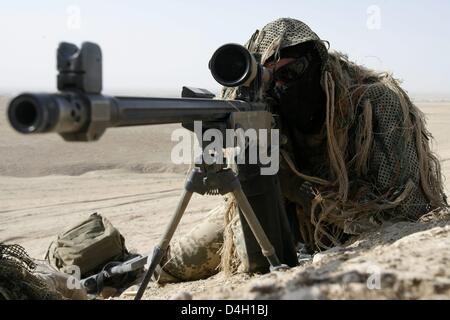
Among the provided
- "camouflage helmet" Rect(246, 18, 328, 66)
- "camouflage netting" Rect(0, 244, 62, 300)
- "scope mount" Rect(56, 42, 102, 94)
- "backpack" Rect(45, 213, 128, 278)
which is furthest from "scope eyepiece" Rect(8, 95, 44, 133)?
"backpack" Rect(45, 213, 128, 278)

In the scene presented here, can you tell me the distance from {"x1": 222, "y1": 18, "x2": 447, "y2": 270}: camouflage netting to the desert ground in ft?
0.67

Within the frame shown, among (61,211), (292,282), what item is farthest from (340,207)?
(61,211)

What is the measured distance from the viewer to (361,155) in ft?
10.8

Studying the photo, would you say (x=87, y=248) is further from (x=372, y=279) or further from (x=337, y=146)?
(x=372, y=279)

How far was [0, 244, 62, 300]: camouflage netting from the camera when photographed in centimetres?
221

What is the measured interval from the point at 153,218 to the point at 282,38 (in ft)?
12.7

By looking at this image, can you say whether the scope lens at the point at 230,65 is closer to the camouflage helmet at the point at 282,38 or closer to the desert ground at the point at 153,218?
the camouflage helmet at the point at 282,38

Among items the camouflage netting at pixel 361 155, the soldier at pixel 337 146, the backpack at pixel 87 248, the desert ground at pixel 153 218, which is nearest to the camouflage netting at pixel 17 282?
the desert ground at pixel 153 218

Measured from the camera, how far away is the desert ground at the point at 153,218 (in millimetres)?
1733

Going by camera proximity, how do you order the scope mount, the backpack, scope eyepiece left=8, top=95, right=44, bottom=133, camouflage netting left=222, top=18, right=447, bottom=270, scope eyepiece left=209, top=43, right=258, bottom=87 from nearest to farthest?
scope eyepiece left=8, top=95, right=44, bottom=133 < the scope mount < scope eyepiece left=209, top=43, right=258, bottom=87 < camouflage netting left=222, top=18, right=447, bottom=270 < the backpack

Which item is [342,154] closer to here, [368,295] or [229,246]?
[229,246]

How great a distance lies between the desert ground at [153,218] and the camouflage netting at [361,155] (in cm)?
21

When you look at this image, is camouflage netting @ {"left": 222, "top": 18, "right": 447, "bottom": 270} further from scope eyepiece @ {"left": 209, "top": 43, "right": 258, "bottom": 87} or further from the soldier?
scope eyepiece @ {"left": 209, "top": 43, "right": 258, "bottom": 87}

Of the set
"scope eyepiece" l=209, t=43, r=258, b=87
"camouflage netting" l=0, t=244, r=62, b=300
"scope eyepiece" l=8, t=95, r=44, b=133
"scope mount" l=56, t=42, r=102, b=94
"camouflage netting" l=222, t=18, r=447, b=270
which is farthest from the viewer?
"camouflage netting" l=222, t=18, r=447, b=270
